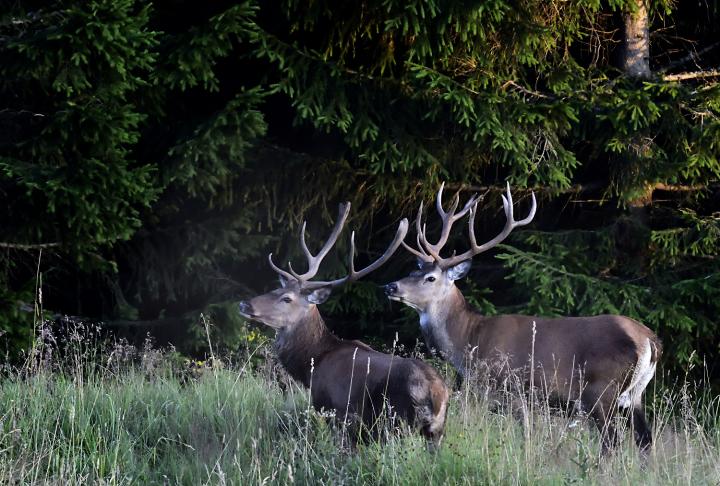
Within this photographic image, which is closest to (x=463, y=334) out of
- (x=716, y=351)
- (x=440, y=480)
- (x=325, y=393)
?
(x=325, y=393)

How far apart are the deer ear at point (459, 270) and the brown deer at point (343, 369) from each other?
1.19m

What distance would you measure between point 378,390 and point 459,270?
2.88m

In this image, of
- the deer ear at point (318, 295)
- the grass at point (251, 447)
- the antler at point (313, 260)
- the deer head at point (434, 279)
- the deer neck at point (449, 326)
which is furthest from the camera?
the deer head at point (434, 279)

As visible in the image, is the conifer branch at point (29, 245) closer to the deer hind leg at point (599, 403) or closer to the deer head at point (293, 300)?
the deer head at point (293, 300)

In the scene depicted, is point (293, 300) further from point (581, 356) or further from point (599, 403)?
point (599, 403)

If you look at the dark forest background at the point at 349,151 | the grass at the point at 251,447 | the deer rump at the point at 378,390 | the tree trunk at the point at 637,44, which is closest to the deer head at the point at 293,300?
the grass at the point at 251,447

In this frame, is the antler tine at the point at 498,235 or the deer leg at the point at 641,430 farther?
the antler tine at the point at 498,235

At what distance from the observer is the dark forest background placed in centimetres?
816

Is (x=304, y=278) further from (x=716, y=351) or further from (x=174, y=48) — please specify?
(x=716, y=351)

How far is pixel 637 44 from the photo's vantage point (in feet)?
33.3

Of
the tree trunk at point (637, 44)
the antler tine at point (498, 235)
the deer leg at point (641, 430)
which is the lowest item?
the deer leg at point (641, 430)

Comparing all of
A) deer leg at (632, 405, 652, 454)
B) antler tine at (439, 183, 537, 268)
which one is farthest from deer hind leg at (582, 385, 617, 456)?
antler tine at (439, 183, 537, 268)

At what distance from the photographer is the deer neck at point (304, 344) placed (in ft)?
23.6

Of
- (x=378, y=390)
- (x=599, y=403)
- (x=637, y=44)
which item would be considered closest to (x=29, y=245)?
→ (x=378, y=390)
